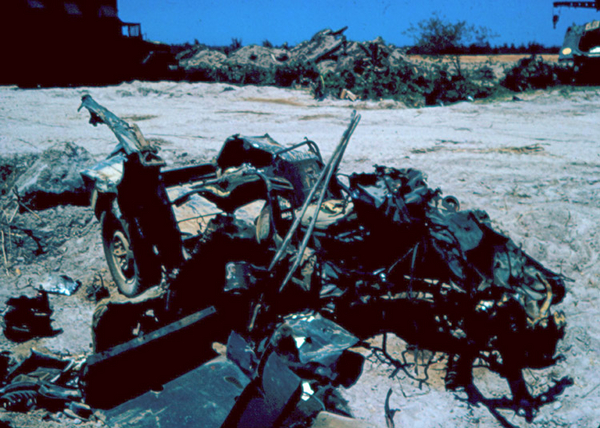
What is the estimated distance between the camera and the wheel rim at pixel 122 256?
409 centimetres

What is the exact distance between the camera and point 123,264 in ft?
14.3

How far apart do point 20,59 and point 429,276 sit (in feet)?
70.5

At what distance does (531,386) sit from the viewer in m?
3.56

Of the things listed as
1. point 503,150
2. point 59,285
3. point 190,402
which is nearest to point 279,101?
point 503,150

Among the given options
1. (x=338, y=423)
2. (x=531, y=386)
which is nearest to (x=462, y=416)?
(x=531, y=386)

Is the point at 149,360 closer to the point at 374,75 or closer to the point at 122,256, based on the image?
the point at 122,256

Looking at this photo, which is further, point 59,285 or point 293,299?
point 59,285

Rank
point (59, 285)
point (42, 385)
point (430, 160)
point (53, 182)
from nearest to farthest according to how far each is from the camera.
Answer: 1. point (42, 385)
2. point (59, 285)
3. point (53, 182)
4. point (430, 160)

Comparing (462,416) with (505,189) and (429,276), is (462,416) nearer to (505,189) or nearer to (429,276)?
(429,276)

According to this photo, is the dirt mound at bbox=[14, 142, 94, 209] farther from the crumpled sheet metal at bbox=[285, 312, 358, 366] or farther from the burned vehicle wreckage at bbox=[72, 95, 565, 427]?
the crumpled sheet metal at bbox=[285, 312, 358, 366]

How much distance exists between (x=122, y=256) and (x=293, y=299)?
1.88 metres

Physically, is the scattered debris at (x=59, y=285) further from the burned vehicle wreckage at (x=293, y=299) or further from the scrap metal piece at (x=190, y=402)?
the scrap metal piece at (x=190, y=402)

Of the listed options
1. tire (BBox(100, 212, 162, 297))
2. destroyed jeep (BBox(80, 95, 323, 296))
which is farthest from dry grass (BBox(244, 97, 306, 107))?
tire (BBox(100, 212, 162, 297))

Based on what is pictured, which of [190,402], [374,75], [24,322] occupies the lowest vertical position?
[190,402]
